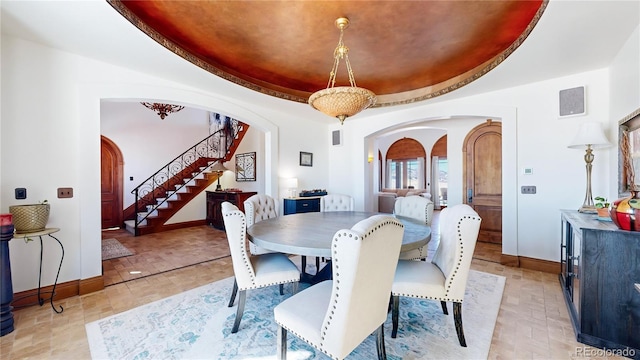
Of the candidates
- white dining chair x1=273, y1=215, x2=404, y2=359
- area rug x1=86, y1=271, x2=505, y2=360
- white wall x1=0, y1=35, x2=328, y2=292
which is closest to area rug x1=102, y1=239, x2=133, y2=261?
white wall x1=0, y1=35, x2=328, y2=292

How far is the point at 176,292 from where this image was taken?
2775 millimetres

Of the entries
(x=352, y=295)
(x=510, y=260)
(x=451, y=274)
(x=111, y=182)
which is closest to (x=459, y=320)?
(x=451, y=274)

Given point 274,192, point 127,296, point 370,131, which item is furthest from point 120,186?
point 370,131

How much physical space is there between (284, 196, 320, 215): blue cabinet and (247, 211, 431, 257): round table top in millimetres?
1925

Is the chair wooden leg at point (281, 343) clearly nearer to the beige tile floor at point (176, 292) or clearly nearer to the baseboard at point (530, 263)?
the beige tile floor at point (176, 292)

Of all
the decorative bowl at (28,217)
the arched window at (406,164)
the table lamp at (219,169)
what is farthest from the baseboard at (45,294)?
the arched window at (406,164)

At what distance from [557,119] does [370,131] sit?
283 cm

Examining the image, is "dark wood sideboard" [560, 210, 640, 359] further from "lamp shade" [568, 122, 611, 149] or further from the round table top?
"lamp shade" [568, 122, 611, 149]

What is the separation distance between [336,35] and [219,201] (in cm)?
493

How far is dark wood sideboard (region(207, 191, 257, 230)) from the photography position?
19.8 feet

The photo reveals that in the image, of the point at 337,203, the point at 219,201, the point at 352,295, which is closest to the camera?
the point at 352,295

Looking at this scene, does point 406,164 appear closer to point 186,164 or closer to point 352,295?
point 186,164

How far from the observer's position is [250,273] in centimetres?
204

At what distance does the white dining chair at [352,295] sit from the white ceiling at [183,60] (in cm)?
216
